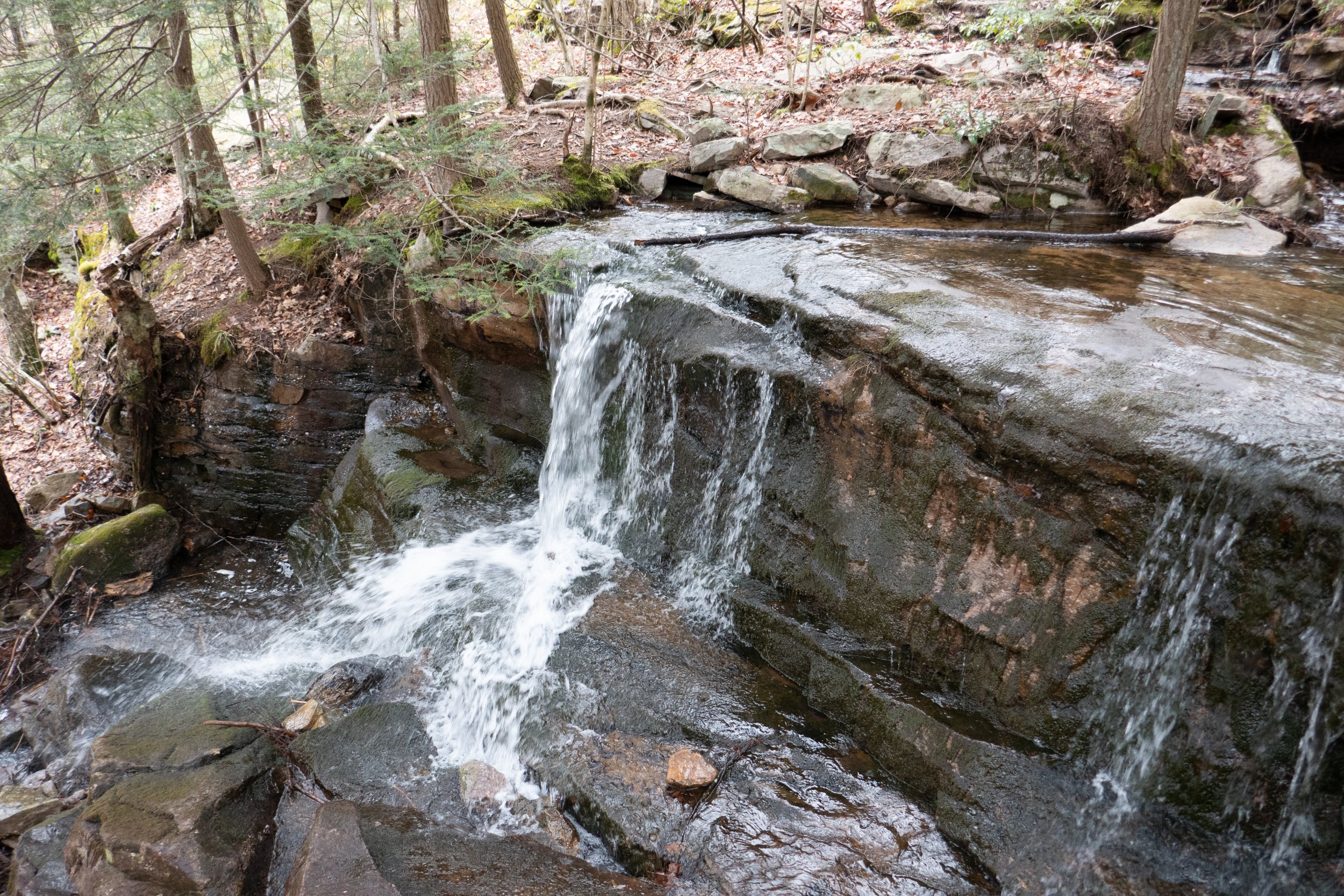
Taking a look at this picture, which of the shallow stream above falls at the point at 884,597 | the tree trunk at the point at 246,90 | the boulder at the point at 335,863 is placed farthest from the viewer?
the tree trunk at the point at 246,90

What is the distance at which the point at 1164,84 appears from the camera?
7.98 m

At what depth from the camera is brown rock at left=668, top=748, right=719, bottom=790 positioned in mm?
4160

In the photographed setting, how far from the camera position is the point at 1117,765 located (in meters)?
3.68

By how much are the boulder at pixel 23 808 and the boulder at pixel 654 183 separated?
8382mm

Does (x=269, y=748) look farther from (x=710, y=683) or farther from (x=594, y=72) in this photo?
(x=594, y=72)

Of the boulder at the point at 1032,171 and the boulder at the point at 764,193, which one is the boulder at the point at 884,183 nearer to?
the boulder at the point at 764,193

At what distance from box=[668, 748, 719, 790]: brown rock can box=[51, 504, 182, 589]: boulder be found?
267 inches

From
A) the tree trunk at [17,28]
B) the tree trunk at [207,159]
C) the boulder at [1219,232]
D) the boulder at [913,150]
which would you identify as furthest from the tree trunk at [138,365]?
the boulder at [1219,232]

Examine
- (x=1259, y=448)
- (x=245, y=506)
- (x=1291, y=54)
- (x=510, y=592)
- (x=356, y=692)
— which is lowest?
(x=245, y=506)

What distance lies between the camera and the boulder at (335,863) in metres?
3.65

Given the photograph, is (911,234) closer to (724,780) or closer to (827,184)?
(827,184)

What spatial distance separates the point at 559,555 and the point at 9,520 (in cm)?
663

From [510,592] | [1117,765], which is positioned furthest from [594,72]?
[1117,765]

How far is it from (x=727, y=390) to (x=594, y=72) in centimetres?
512
